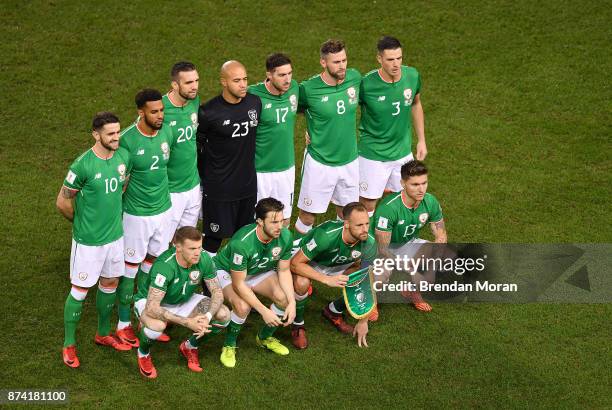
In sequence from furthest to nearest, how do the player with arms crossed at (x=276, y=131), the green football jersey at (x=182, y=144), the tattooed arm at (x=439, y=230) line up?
the tattooed arm at (x=439, y=230) < the player with arms crossed at (x=276, y=131) < the green football jersey at (x=182, y=144)

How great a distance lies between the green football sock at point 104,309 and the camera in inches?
432

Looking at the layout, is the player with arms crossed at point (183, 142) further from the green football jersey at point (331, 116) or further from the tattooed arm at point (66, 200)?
the green football jersey at point (331, 116)

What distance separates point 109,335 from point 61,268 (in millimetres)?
1600

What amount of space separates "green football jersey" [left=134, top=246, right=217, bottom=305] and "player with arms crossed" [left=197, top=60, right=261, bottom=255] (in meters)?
1.25

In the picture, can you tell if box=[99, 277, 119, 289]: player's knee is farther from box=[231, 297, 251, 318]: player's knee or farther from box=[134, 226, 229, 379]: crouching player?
box=[231, 297, 251, 318]: player's knee

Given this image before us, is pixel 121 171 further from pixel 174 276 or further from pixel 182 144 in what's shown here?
pixel 174 276

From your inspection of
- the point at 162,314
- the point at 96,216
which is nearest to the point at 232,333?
the point at 162,314

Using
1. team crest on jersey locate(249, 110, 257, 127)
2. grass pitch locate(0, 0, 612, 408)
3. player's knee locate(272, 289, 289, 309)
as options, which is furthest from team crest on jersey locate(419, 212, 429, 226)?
team crest on jersey locate(249, 110, 257, 127)

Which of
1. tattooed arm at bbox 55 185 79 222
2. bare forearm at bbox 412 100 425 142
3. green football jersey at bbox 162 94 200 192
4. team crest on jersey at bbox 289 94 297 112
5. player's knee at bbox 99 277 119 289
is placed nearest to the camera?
tattooed arm at bbox 55 185 79 222

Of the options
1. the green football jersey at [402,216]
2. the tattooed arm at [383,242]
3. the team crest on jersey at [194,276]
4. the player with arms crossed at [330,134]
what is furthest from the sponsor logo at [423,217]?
the team crest on jersey at [194,276]

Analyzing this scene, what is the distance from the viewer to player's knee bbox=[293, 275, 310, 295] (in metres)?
11.2

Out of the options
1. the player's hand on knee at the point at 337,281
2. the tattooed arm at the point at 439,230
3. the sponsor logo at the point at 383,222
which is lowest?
the player's hand on knee at the point at 337,281

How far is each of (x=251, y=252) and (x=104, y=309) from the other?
1.62m

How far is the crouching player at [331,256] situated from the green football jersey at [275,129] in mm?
1051
